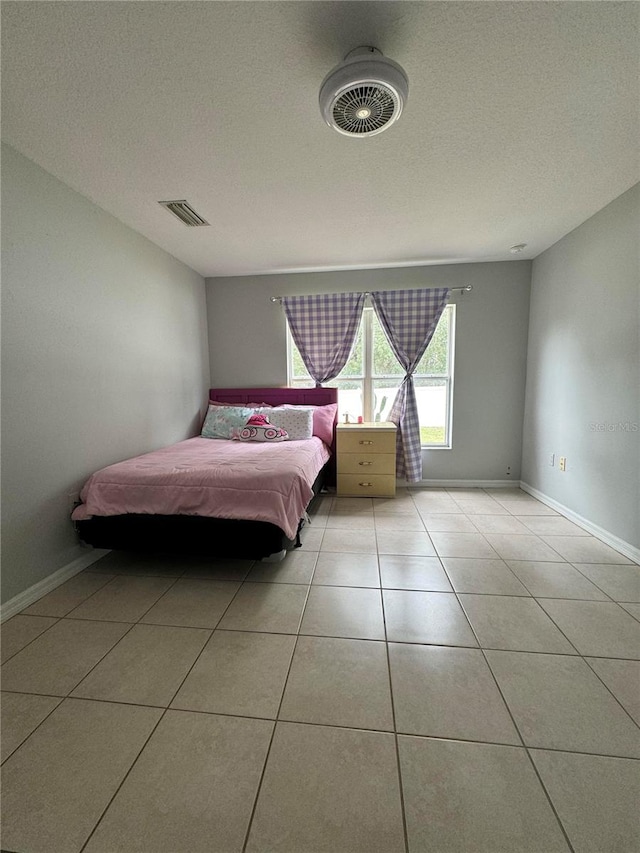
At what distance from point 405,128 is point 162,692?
2706mm

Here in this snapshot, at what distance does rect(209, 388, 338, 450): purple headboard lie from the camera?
12.0 feet

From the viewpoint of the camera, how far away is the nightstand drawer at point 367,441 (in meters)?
3.25

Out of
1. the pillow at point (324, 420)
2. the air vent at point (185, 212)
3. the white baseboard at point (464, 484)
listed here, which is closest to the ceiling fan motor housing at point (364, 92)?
the air vent at point (185, 212)

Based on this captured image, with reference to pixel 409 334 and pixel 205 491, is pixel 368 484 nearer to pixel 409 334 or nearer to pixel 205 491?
pixel 409 334

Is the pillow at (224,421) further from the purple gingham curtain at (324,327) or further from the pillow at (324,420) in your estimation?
the purple gingham curtain at (324,327)

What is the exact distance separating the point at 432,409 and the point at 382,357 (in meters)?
0.83

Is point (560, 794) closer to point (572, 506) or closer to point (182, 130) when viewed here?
point (572, 506)

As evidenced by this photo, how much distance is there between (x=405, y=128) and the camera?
1590 mm

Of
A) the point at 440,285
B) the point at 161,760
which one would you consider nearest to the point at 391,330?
the point at 440,285

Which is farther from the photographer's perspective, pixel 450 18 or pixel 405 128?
pixel 405 128

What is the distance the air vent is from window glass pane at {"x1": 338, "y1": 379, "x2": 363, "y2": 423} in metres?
2.01

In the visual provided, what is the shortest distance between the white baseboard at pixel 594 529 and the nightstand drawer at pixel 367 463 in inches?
56.8

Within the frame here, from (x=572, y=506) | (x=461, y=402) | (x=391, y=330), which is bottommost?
(x=572, y=506)

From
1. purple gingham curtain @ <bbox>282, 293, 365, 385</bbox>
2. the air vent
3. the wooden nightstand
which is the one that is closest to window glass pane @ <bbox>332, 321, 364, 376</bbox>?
purple gingham curtain @ <bbox>282, 293, 365, 385</bbox>
